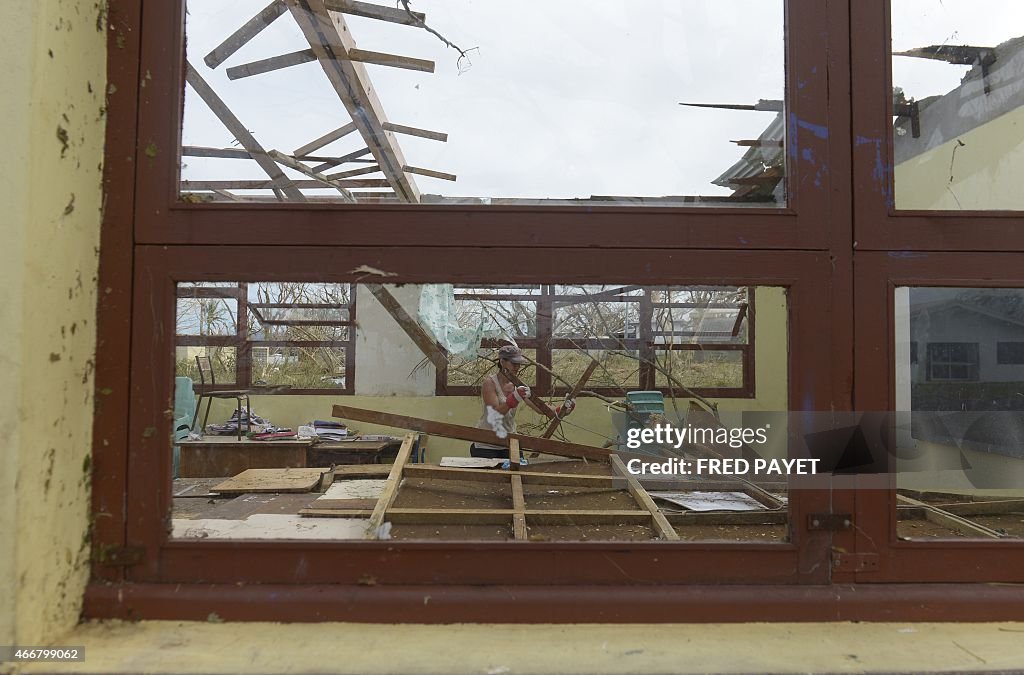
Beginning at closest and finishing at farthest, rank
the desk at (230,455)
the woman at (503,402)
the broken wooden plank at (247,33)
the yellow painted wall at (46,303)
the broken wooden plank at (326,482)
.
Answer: the yellow painted wall at (46,303) < the broken wooden plank at (247,33) < the broken wooden plank at (326,482) < the woman at (503,402) < the desk at (230,455)

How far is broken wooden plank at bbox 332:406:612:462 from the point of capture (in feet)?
12.6

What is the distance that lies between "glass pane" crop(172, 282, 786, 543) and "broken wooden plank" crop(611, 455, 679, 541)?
2 centimetres

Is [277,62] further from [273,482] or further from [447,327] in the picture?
[447,327]

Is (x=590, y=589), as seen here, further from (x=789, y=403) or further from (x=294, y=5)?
(x=294, y=5)

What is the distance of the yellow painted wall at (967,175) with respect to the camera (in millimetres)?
1208

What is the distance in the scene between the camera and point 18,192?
3.09ft

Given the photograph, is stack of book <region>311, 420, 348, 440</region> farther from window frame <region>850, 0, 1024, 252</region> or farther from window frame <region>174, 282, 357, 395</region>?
window frame <region>850, 0, 1024, 252</region>

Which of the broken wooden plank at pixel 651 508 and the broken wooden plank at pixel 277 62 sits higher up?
the broken wooden plank at pixel 277 62

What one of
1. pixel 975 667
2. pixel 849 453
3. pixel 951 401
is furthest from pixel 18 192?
pixel 951 401


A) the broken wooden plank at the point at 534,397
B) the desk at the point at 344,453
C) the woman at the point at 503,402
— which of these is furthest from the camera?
the desk at the point at 344,453

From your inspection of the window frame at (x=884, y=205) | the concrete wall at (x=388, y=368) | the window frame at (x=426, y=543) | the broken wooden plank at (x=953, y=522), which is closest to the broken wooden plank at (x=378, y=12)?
the window frame at (x=426, y=543)

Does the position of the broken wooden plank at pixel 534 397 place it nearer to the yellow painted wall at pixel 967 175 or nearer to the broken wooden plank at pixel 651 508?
the broken wooden plank at pixel 651 508

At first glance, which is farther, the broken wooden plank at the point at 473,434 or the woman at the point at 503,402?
the woman at the point at 503,402

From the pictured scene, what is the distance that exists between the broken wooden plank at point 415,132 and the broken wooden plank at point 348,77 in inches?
1.0
